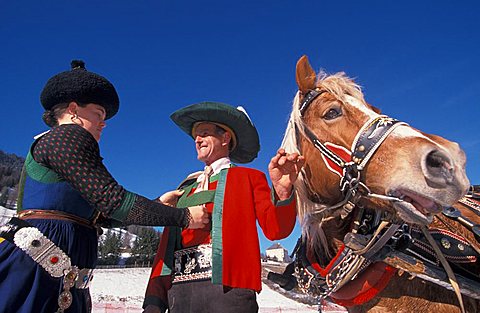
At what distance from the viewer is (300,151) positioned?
107 inches

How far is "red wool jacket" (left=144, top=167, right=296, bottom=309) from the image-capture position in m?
2.34

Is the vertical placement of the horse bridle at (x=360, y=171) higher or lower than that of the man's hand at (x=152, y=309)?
higher

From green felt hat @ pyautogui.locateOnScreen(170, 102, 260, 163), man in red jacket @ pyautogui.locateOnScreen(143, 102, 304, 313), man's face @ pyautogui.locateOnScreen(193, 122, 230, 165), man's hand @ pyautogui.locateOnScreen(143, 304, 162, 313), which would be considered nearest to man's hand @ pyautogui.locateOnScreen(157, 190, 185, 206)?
man in red jacket @ pyautogui.locateOnScreen(143, 102, 304, 313)

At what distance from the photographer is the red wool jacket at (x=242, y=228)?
7.66 ft

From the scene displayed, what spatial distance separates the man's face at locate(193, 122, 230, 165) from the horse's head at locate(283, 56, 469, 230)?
589 mm

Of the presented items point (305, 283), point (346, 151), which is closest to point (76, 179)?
point (346, 151)

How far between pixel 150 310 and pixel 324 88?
2.16 metres

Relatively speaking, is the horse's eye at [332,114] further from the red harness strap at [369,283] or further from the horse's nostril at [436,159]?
the red harness strap at [369,283]

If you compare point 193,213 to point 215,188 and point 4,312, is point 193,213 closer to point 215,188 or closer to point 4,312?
Result: point 215,188

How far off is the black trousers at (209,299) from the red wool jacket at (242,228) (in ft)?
0.23

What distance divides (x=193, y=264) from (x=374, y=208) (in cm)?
134

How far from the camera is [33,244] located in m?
1.75

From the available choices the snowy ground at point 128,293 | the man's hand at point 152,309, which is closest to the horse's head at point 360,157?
the man's hand at point 152,309

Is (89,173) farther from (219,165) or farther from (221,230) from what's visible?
(219,165)
